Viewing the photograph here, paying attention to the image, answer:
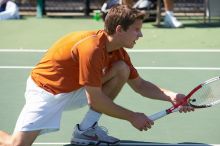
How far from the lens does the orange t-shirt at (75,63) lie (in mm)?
3791

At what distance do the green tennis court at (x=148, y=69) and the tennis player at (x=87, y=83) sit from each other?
0.42 m

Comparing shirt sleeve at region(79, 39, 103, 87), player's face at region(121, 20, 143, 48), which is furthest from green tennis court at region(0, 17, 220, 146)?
player's face at region(121, 20, 143, 48)

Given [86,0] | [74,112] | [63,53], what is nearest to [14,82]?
[74,112]

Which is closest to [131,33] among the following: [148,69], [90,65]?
[90,65]

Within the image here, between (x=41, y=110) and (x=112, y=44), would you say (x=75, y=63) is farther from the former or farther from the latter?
(x=41, y=110)

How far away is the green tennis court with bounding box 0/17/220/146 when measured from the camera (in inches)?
183

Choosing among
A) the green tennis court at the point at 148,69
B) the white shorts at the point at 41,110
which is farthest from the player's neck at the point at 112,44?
the green tennis court at the point at 148,69

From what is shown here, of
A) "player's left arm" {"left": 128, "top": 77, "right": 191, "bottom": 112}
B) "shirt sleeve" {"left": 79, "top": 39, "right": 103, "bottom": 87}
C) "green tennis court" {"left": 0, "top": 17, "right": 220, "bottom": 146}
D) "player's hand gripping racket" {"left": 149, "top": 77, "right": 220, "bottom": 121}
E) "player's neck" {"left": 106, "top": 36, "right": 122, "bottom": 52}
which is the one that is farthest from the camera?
"green tennis court" {"left": 0, "top": 17, "right": 220, "bottom": 146}

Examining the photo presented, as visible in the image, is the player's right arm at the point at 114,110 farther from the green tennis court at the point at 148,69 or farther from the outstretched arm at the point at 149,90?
the green tennis court at the point at 148,69

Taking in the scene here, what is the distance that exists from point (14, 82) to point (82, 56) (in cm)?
254

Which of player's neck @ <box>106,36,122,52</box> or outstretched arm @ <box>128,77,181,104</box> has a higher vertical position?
player's neck @ <box>106,36,122,52</box>

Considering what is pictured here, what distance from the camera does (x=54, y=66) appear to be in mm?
4027

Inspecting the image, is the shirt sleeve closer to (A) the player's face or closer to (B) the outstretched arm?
(A) the player's face

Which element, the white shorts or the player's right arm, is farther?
the white shorts
